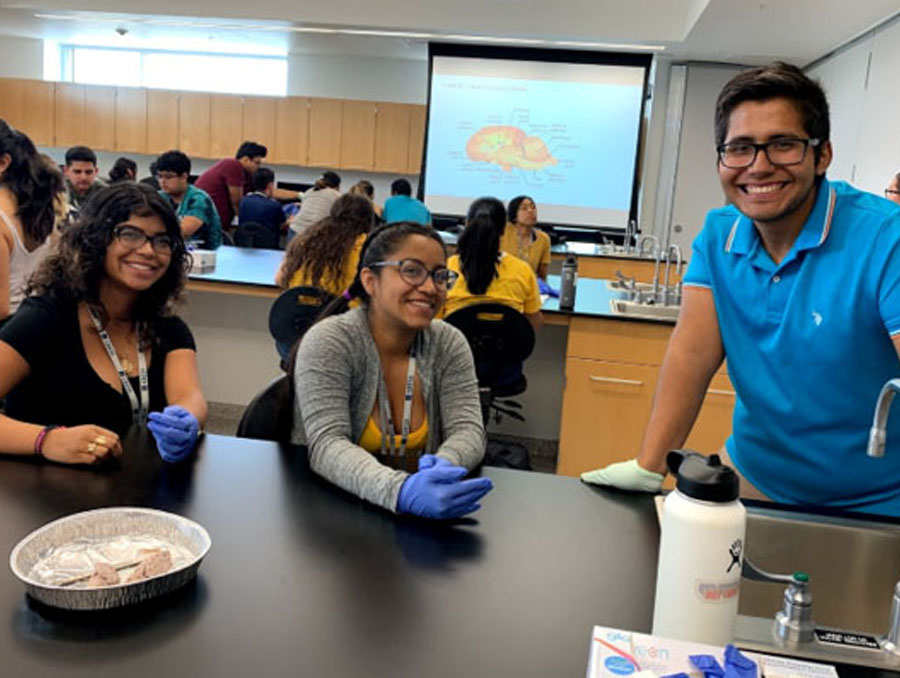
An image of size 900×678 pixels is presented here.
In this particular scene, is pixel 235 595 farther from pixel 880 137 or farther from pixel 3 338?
pixel 880 137

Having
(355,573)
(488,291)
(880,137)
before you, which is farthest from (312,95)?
(355,573)

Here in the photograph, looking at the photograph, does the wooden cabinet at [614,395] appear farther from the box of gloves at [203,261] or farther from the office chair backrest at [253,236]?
the office chair backrest at [253,236]

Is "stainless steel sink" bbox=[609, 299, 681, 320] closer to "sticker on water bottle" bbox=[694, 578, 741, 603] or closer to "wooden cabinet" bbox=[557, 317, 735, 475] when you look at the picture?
"wooden cabinet" bbox=[557, 317, 735, 475]

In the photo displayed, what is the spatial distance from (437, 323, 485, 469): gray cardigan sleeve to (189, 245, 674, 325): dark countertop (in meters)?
1.54

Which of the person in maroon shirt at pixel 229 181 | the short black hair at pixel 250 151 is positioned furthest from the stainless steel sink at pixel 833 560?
the short black hair at pixel 250 151

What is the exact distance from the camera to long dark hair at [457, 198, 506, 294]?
10.2 feet

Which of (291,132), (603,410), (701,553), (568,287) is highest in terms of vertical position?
(291,132)

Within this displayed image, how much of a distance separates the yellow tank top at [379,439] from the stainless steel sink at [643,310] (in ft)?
5.68

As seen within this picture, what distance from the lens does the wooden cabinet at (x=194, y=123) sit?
947 cm

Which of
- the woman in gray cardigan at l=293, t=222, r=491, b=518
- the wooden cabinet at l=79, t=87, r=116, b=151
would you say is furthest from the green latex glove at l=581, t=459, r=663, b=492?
the wooden cabinet at l=79, t=87, r=116, b=151

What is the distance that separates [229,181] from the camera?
6.54 meters

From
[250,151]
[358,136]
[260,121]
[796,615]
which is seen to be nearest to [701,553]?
[796,615]

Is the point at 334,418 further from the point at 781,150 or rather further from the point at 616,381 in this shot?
the point at 616,381

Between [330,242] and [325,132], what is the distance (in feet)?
21.6
